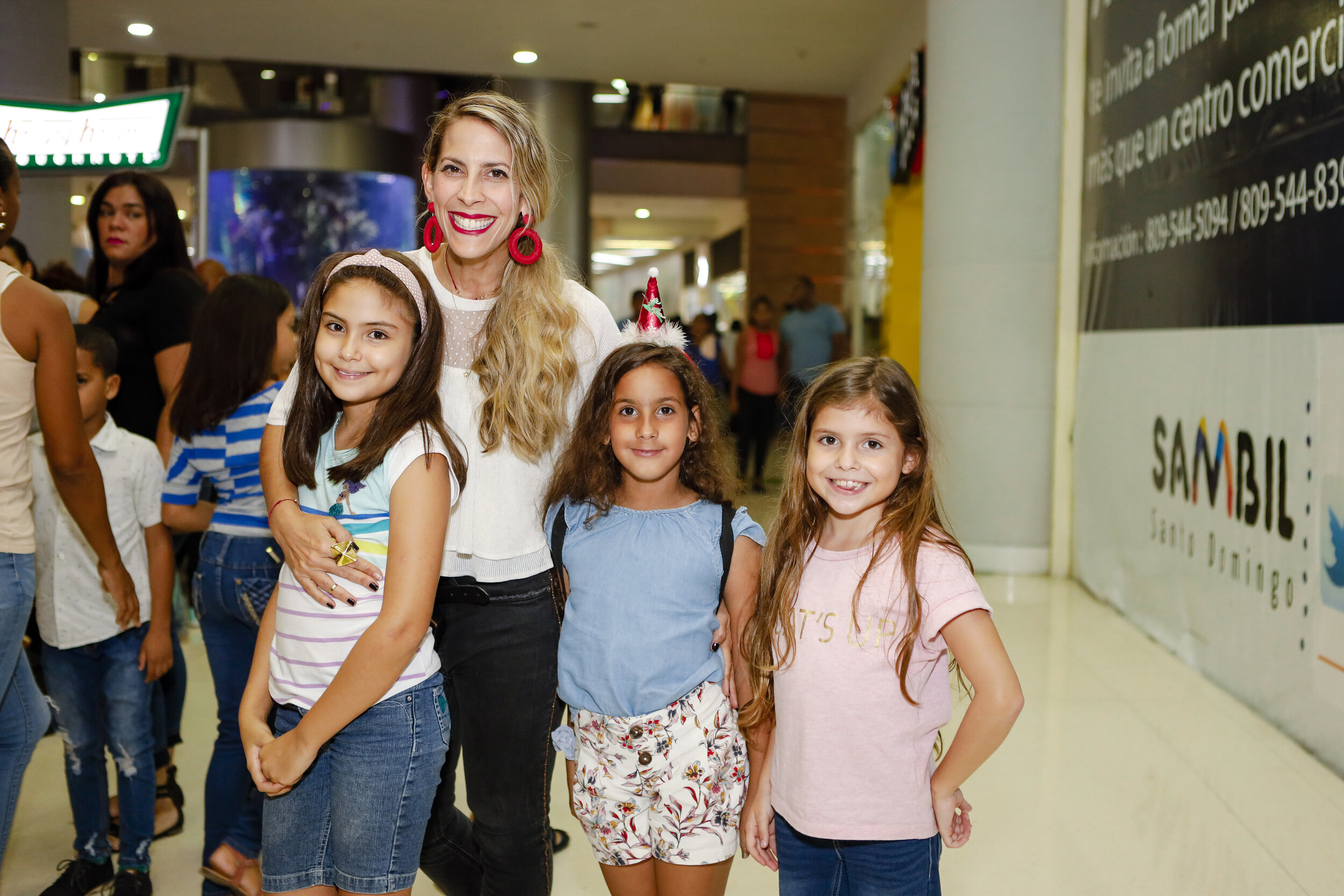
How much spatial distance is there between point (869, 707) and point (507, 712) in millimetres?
551

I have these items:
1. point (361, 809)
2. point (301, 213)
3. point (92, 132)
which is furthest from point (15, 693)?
point (301, 213)

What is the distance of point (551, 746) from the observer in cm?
171

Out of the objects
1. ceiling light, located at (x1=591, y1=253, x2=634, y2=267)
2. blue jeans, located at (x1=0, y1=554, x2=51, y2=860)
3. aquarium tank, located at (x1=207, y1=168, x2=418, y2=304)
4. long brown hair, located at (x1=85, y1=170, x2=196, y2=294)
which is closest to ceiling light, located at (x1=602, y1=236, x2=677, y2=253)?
ceiling light, located at (x1=591, y1=253, x2=634, y2=267)

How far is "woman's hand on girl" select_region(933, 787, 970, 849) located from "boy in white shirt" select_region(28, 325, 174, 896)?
1645mm

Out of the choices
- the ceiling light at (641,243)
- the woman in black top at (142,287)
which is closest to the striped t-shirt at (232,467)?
the woman in black top at (142,287)

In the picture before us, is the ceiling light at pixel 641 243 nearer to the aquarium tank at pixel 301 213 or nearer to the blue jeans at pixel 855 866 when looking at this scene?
the aquarium tank at pixel 301 213

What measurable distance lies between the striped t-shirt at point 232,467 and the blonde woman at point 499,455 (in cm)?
64

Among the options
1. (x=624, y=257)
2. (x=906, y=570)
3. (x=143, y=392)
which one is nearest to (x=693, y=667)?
(x=906, y=570)

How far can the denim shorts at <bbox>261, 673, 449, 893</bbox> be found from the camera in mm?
1471

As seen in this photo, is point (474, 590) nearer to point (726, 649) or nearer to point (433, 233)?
point (726, 649)

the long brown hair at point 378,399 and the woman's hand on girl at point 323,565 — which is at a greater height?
the long brown hair at point 378,399

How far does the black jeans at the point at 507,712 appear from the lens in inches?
64.6

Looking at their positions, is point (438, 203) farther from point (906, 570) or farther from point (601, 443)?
point (906, 570)

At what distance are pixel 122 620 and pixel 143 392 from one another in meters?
0.95
